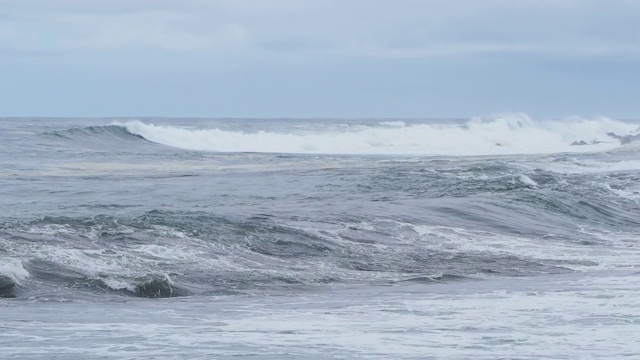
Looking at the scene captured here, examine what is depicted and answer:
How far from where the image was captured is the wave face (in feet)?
173

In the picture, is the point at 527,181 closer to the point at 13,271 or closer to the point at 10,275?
the point at 13,271

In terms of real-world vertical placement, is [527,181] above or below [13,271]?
above

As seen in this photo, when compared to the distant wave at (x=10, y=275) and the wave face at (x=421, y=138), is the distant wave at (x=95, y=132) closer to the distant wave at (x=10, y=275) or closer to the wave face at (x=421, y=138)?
the wave face at (x=421, y=138)

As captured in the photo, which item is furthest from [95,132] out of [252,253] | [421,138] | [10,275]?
[10,275]

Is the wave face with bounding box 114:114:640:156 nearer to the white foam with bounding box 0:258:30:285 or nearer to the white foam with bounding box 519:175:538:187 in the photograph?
the white foam with bounding box 519:175:538:187

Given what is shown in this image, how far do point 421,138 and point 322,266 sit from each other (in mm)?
52094

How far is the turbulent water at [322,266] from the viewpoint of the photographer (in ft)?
27.5

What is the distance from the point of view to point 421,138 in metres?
64.6

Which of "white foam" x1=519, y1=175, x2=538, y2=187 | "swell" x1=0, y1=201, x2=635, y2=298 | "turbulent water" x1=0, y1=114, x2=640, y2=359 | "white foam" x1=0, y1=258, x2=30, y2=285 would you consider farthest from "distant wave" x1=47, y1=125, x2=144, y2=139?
"white foam" x1=0, y1=258, x2=30, y2=285

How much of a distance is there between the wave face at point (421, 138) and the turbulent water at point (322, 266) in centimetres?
2519

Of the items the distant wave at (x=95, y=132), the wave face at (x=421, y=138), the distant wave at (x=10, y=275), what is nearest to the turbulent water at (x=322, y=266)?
the distant wave at (x=10, y=275)

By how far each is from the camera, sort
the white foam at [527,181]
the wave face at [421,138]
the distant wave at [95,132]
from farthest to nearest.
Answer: the wave face at [421,138] → the distant wave at [95,132] → the white foam at [527,181]

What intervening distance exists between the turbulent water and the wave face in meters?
25.2

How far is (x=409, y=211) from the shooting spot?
58.0 ft
